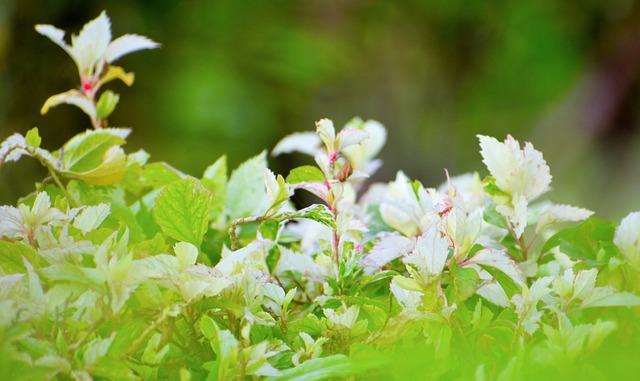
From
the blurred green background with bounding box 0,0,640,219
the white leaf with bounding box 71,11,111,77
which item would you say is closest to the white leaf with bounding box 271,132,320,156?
the white leaf with bounding box 71,11,111,77

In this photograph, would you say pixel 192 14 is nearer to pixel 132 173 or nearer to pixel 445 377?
pixel 132 173

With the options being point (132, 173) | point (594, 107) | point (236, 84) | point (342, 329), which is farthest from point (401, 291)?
point (594, 107)

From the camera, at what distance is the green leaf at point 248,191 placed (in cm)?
87

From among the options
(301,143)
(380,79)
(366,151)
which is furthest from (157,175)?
(380,79)

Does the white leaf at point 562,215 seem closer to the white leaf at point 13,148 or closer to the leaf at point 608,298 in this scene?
the leaf at point 608,298

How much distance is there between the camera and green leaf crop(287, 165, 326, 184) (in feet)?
2.23

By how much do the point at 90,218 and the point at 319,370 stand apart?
239 mm

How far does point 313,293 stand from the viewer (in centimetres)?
73

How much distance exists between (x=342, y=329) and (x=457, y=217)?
127mm

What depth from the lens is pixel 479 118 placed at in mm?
3658

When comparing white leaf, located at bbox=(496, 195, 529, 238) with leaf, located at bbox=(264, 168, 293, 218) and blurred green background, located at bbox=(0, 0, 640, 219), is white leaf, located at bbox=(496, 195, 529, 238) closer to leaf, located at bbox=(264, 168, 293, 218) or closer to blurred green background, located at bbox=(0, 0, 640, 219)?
leaf, located at bbox=(264, 168, 293, 218)

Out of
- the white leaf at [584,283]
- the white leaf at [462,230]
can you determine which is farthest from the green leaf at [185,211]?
the white leaf at [584,283]

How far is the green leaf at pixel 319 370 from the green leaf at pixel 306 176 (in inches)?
8.4

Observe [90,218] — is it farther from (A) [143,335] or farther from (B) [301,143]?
(B) [301,143]
